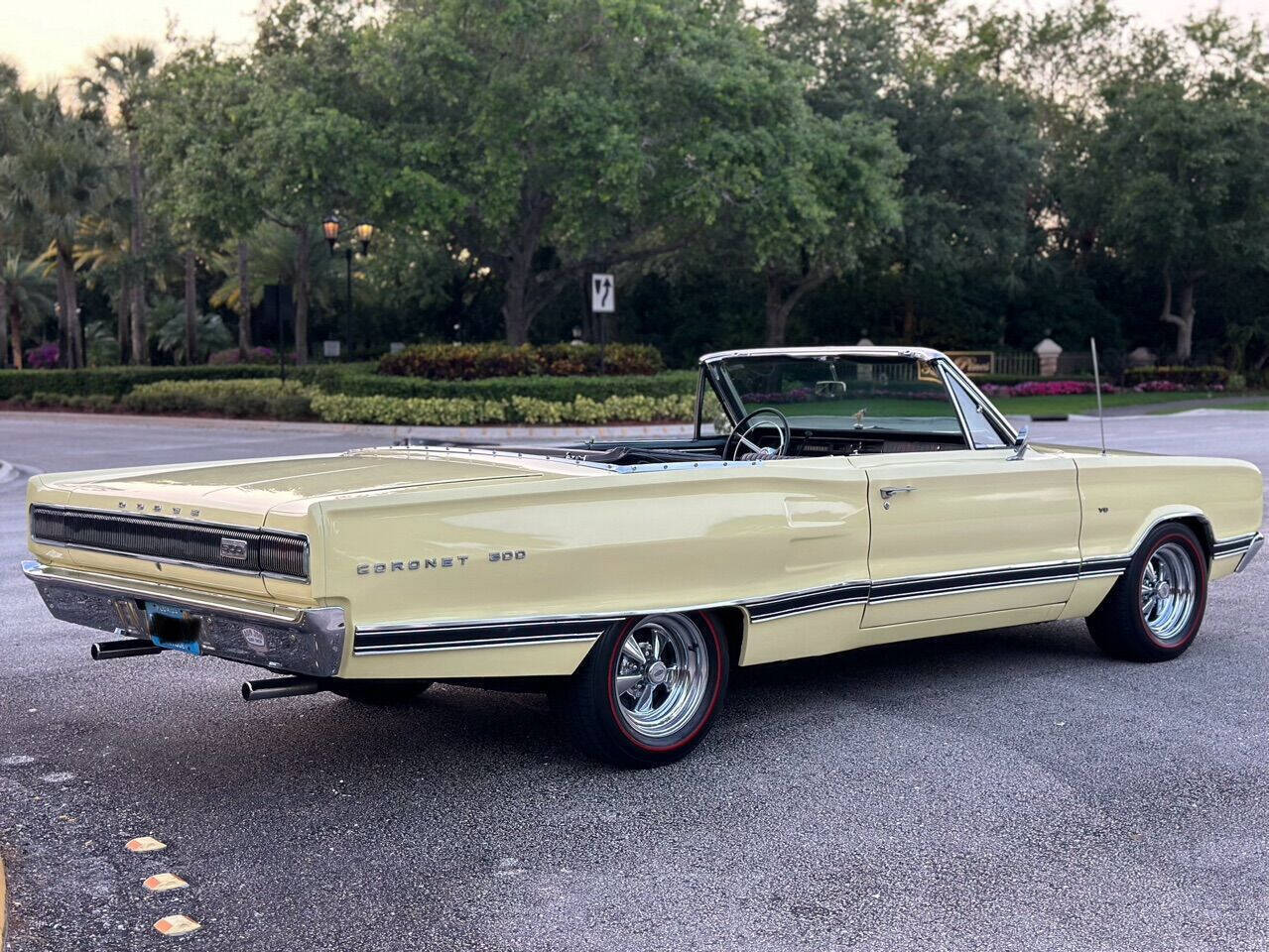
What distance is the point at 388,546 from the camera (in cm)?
450

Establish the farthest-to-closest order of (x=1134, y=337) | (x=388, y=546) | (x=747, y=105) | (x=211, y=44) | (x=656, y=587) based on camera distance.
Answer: (x=1134, y=337) < (x=211, y=44) < (x=747, y=105) < (x=656, y=587) < (x=388, y=546)

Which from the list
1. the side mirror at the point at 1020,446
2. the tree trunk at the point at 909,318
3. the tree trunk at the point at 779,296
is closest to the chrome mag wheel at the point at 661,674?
the side mirror at the point at 1020,446

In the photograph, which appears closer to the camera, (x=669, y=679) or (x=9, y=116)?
(x=669, y=679)

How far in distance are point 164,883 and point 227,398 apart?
29.4 metres

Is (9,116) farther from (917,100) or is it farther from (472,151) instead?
(917,100)

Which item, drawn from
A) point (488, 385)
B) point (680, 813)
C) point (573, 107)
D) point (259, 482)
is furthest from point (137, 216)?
point (680, 813)

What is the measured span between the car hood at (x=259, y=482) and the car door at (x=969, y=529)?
148 centimetres

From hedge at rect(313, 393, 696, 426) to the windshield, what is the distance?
67.2 feet

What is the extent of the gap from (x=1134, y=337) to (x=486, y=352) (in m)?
32.9

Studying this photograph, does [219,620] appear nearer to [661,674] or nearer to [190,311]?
[661,674]

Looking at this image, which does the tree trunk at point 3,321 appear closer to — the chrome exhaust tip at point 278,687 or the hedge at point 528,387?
the hedge at point 528,387

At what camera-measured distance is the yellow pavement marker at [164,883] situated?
405 centimetres

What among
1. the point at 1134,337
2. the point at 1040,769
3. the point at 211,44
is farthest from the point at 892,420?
the point at 1134,337

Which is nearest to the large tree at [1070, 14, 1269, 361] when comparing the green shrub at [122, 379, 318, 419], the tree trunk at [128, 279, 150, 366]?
the green shrub at [122, 379, 318, 419]
